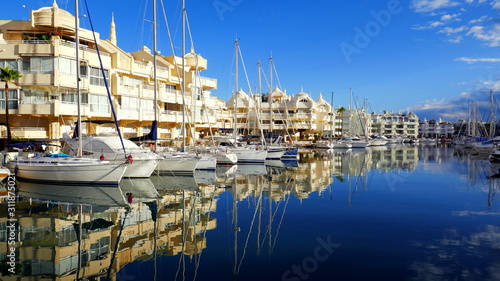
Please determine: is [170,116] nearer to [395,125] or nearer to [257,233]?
[257,233]

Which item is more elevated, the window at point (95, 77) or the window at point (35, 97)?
the window at point (95, 77)

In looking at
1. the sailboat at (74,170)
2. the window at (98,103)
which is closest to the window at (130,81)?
the window at (98,103)

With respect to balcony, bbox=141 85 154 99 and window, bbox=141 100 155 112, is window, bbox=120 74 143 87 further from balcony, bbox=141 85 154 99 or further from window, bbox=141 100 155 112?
window, bbox=141 100 155 112

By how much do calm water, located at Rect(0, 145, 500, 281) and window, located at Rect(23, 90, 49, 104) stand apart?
14.4m

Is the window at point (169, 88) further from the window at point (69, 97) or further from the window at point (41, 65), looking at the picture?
the window at point (41, 65)

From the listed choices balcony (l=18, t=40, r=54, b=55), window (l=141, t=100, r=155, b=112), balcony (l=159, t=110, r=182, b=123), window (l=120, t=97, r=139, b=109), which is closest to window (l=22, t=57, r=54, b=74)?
balcony (l=18, t=40, r=54, b=55)

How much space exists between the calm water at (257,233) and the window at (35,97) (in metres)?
14.4

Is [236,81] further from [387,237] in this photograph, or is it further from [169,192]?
[387,237]

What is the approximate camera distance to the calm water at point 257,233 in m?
10.1

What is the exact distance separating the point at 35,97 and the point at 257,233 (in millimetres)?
30560

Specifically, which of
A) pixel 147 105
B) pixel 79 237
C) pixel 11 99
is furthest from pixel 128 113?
pixel 79 237

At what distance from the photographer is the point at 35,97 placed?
3538cm

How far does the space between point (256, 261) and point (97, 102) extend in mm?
31486

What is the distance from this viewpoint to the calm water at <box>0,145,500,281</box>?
33.1ft
